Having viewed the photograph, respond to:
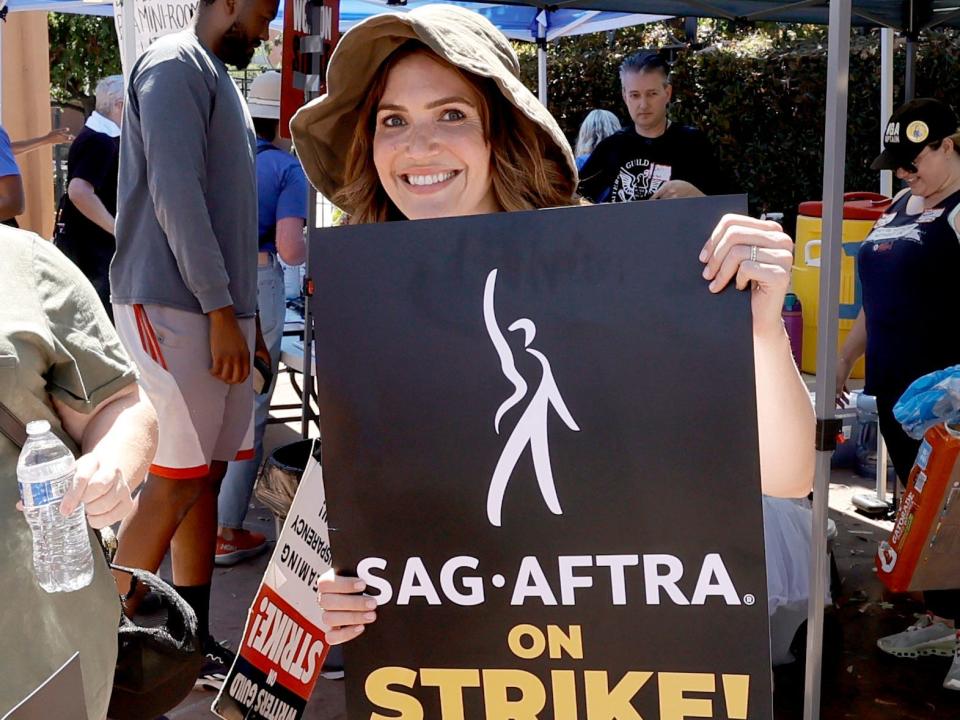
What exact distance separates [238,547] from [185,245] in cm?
213

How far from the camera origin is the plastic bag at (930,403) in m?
3.70

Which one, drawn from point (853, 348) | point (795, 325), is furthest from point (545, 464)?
point (795, 325)

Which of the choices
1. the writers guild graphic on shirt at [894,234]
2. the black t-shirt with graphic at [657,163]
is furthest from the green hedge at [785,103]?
the writers guild graphic on shirt at [894,234]

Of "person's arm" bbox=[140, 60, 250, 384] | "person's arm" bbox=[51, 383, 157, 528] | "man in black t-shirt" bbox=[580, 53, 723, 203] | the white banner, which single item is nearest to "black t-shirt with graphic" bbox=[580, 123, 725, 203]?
"man in black t-shirt" bbox=[580, 53, 723, 203]

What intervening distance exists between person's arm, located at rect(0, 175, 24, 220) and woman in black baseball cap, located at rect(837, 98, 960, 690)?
11.6 feet

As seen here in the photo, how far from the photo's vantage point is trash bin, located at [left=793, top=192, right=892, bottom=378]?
240 inches

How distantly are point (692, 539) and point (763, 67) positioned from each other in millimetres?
12377

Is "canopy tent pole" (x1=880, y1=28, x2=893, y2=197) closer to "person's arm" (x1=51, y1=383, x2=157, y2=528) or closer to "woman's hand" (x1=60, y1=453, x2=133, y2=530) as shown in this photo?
"person's arm" (x1=51, y1=383, x2=157, y2=528)

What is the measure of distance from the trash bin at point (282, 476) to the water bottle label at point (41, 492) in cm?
165

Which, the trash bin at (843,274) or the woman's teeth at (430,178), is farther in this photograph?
the trash bin at (843,274)

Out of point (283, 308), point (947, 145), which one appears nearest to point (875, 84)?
point (947, 145)

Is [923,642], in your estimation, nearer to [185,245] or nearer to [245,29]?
[185,245]

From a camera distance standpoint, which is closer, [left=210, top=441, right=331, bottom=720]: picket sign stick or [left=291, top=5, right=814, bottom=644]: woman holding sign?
[left=291, top=5, right=814, bottom=644]: woman holding sign

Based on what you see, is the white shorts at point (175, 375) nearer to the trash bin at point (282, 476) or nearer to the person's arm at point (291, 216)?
the trash bin at point (282, 476)
